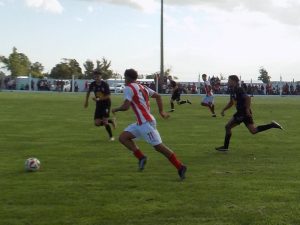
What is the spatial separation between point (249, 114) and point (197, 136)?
11.5 ft

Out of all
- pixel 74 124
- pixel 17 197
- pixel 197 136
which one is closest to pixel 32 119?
pixel 74 124

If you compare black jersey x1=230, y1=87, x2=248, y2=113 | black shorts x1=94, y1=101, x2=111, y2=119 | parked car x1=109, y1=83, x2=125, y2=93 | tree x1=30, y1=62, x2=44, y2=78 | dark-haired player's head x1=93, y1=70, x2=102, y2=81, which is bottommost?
parked car x1=109, y1=83, x2=125, y2=93

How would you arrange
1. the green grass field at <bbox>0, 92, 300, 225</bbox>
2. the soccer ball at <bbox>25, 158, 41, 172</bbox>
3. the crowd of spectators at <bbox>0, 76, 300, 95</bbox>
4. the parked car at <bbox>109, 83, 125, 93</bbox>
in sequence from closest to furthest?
the green grass field at <bbox>0, 92, 300, 225</bbox>, the soccer ball at <bbox>25, 158, 41, 172</bbox>, the crowd of spectators at <bbox>0, 76, 300, 95</bbox>, the parked car at <bbox>109, 83, 125, 93</bbox>

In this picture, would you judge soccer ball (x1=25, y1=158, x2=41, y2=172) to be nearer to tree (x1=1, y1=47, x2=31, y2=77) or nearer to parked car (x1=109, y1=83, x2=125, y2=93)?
parked car (x1=109, y1=83, x2=125, y2=93)

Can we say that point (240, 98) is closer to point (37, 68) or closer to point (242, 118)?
point (242, 118)

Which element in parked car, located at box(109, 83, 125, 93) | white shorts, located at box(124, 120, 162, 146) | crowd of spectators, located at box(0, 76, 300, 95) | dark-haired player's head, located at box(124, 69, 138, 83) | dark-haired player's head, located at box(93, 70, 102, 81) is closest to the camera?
white shorts, located at box(124, 120, 162, 146)

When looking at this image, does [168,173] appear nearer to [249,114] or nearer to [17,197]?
[17,197]

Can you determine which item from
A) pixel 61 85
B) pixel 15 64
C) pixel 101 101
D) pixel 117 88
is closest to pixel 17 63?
pixel 15 64

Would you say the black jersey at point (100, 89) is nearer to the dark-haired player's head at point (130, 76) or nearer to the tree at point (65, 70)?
the dark-haired player's head at point (130, 76)

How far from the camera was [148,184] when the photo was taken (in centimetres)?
849

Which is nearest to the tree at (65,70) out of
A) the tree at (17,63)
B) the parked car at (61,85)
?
the tree at (17,63)

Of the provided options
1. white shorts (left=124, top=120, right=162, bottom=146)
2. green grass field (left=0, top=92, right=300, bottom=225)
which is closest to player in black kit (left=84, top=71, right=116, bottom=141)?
green grass field (left=0, top=92, right=300, bottom=225)

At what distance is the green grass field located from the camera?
21.6 ft

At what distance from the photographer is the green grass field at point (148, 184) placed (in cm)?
659
